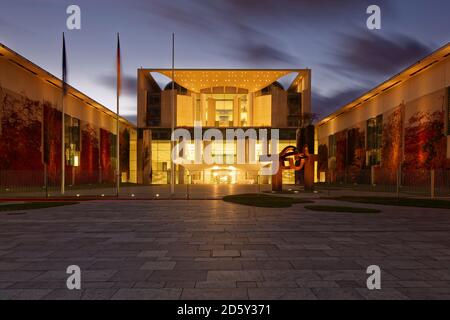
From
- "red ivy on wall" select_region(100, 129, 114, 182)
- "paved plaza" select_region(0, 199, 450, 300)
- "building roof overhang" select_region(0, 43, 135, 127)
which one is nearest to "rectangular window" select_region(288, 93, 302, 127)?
"red ivy on wall" select_region(100, 129, 114, 182)

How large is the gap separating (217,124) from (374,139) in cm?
3683

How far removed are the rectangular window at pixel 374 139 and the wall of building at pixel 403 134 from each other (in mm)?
615

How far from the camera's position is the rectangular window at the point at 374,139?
1919 inches

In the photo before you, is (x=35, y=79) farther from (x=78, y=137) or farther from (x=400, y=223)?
(x=400, y=223)

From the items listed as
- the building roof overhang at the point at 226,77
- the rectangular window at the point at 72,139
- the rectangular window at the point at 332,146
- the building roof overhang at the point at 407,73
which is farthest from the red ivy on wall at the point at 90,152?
the rectangular window at the point at 332,146

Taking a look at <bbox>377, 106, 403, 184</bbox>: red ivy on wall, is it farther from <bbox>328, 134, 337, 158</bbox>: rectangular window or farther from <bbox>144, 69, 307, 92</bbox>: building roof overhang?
<bbox>144, 69, 307, 92</bbox>: building roof overhang

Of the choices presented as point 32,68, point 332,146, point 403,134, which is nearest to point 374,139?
point 403,134

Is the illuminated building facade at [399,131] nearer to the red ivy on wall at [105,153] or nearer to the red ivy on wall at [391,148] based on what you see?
the red ivy on wall at [391,148]

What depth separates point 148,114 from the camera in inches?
2805

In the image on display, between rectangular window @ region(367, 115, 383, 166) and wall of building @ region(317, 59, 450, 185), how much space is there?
0.62 meters

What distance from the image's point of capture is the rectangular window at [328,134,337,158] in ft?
219

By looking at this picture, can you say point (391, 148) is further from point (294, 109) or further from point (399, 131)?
point (294, 109)

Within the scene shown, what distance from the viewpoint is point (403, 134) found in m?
41.5

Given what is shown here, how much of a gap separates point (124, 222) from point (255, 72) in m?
58.2
